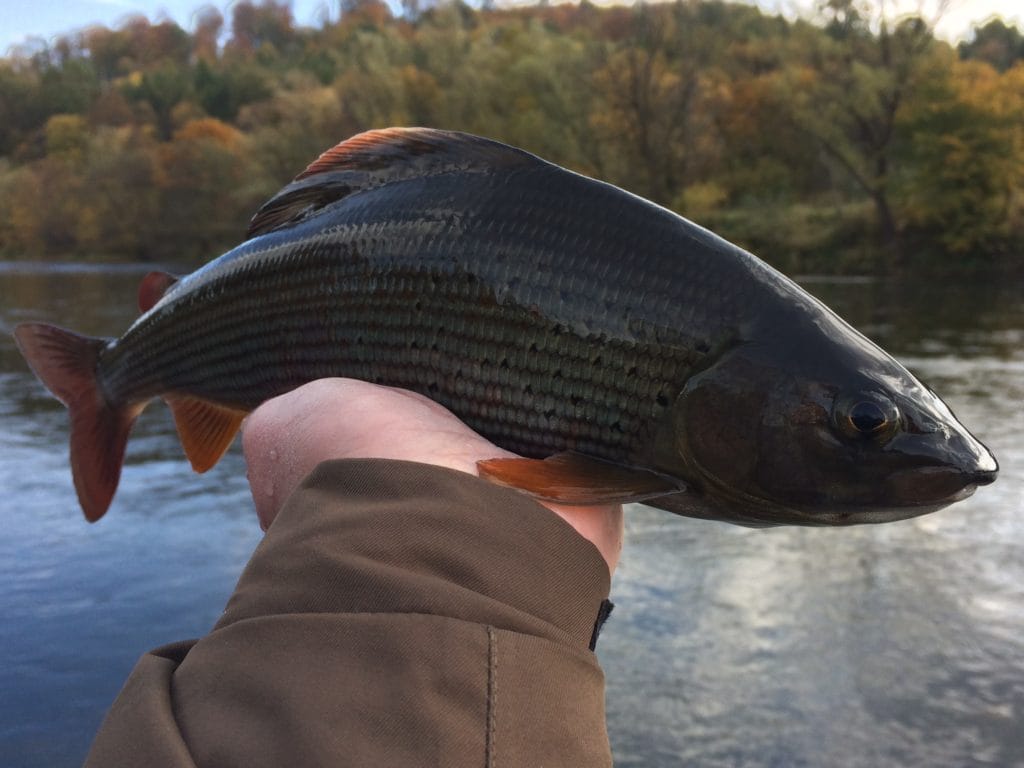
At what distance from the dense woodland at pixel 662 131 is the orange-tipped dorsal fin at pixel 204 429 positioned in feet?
117

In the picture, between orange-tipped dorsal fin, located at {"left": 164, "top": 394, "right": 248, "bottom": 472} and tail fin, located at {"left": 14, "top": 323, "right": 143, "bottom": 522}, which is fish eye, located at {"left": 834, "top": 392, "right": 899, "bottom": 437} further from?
tail fin, located at {"left": 14, "top": 323, "right": 143, "bottom": 522}

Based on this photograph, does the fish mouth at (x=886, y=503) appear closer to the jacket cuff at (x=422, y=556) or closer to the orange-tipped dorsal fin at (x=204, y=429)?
the jacket cuff at (x=422, y=556)

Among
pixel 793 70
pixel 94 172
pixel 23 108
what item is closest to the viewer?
pixel 793 70

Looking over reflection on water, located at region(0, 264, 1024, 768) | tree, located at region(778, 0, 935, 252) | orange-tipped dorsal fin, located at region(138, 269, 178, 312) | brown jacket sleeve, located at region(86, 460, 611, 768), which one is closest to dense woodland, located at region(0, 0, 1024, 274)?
tree, located at region(778, 0, 935, 252)

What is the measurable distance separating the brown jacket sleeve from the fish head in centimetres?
38

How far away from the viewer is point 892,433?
1.61 metres

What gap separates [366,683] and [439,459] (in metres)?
0.48

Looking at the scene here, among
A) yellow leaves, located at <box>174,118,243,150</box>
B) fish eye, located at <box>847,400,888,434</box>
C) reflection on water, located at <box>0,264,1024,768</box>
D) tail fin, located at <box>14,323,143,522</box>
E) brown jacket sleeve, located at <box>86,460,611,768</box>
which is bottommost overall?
reflection on water, located at <box>0,264,1024,768</box>

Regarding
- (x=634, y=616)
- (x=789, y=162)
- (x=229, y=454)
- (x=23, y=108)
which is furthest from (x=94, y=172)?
(x=634, y=616)

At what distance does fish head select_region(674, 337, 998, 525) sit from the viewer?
1.59 meters

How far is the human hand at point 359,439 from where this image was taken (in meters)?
1.60

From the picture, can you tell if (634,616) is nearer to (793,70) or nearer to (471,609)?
(471,609)

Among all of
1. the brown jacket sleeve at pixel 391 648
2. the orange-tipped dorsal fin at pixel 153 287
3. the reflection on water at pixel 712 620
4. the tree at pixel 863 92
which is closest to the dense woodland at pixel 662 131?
the tree at pixel 863 92

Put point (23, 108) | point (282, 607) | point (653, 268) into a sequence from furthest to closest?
point (23, 108)
point (653, 268)
point (282, 607)
